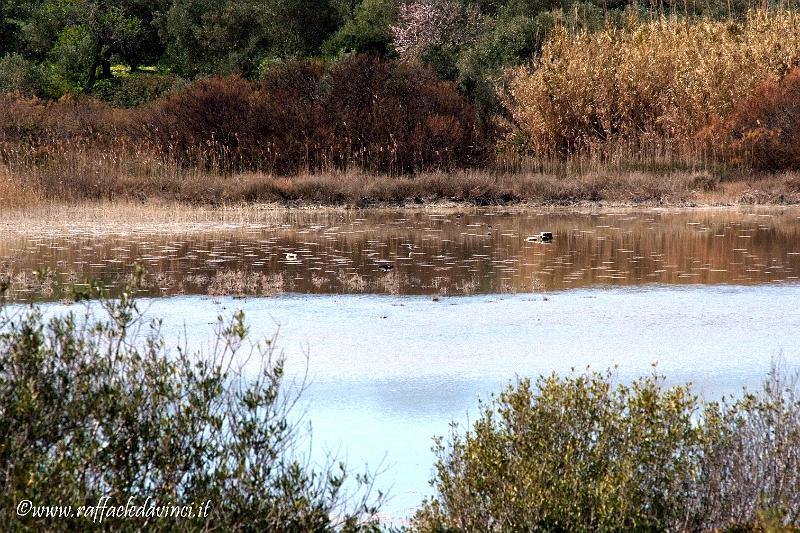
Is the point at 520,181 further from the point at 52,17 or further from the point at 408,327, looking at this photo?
the point at 52,17

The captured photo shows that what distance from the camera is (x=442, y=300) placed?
13141mm

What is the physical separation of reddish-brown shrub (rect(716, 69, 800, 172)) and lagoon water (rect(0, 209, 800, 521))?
4808 mm

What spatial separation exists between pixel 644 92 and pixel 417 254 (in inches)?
487

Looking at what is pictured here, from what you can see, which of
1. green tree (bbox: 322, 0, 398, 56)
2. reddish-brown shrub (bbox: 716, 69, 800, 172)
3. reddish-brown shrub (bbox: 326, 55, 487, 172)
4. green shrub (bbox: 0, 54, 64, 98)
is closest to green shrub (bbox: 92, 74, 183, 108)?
green shrub (bbox: 0, 54, 64, 98)

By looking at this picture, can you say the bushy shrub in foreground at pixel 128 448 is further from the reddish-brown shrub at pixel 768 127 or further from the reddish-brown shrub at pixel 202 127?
the reddish-brown shrub at pixel 768 127

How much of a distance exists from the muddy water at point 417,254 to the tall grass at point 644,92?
4.81 meters

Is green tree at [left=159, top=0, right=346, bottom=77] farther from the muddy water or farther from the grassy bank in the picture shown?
the muddy water

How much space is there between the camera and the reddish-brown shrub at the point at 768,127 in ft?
86.6

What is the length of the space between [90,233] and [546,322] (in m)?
10.3

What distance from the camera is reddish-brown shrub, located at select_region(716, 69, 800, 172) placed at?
2639 centimetres

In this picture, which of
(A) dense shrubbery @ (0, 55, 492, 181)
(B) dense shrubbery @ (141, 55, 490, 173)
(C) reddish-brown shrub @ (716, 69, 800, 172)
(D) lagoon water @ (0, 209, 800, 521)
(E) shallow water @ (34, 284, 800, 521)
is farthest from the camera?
(B) dense shrubbery @ (141, 55, 490, 173)

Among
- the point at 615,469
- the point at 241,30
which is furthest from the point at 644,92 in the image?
the point at 615,469

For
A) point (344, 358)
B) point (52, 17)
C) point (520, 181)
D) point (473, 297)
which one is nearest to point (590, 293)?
point (473, 297)

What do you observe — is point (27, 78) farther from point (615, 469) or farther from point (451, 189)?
point (615, 469)
